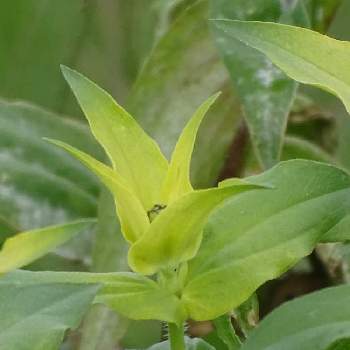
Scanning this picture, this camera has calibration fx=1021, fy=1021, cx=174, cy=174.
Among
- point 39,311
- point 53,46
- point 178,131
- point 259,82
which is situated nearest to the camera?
point 39,311

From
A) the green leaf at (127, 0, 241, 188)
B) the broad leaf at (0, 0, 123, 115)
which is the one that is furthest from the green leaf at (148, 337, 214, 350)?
the broad leaf at (0, 0, 123, 115)

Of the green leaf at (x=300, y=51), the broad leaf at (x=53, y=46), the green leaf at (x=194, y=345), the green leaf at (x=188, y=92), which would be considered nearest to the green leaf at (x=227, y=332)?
the green leaf at (x=194, y=345)

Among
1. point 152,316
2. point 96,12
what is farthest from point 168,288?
point 96,12

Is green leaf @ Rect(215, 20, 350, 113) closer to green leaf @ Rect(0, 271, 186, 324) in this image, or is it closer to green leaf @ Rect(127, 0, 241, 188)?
green leaf @ Rect(0, 271, 186, 324)

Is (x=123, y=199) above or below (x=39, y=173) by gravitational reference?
below

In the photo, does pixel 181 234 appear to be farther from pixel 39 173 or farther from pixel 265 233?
pixel 39 173

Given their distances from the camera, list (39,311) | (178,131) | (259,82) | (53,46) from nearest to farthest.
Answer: (39,311), (259,82), (178,131), (53,46)

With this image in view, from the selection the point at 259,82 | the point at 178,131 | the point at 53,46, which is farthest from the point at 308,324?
the point at 53,46
